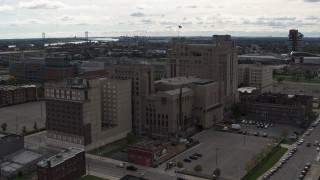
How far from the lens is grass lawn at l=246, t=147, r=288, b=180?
48375mm

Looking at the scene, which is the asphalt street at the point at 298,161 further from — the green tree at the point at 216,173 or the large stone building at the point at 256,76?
the large stone building at the point at 256,76

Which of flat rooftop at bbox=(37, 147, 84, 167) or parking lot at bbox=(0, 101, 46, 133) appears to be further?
parking lot at bbox=(0, 101, 46, 133)

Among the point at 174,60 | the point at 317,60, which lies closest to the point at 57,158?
the point at 174,60

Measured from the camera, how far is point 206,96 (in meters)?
72.1

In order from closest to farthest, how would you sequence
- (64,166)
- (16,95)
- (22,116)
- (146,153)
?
(64,166)
(146,153)
(22,116)
(16,95)

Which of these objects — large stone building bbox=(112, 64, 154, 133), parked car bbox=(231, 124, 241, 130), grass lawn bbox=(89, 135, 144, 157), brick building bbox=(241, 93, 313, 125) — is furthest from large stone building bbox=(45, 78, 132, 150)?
brick building bbox=(241, 93, 313, 125)

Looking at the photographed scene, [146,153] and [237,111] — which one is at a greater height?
[237,111]

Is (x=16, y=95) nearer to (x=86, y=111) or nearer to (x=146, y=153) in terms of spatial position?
(x=86, y=111)

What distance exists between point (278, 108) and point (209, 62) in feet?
58.5

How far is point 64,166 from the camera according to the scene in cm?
4559

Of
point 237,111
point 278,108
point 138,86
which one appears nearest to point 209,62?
point 237,111

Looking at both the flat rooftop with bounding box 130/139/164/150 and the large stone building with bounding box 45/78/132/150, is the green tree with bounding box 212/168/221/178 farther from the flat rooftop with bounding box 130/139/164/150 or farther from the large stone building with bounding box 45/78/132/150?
the large stone building with bounding box 45/78/132/150

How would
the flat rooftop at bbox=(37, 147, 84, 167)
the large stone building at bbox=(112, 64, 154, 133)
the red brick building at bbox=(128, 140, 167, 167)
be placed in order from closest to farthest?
1. the flat rooftop at bbox=(37, 147, 84, 167)
2. the red brick building at bbox=(128, 140, 167, 167)
3. the large stone building at bbox=(112, 64, 154, 133)

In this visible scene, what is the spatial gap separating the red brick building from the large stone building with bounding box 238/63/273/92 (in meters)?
66.9
